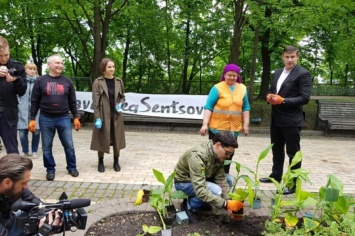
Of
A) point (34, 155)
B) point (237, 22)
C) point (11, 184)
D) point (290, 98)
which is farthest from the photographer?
point (237, 22)

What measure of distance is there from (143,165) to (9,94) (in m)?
2.71

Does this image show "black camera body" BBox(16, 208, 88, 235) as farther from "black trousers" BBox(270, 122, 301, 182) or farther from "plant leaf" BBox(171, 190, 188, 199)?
"black trousers" BBox(270, 122, 301, 182)

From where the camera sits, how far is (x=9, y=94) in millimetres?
3932

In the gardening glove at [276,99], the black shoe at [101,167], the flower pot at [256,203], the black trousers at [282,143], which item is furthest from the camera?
the black shoe at [101,167]

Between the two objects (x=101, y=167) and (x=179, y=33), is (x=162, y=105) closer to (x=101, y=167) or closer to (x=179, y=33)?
(x=101, y=167)

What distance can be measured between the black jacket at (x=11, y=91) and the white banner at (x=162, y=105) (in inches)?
246

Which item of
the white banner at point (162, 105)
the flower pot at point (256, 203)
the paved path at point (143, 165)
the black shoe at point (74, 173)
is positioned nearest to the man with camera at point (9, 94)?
the paved path at point (143, 165)

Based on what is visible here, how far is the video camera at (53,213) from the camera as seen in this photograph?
6.57 ft

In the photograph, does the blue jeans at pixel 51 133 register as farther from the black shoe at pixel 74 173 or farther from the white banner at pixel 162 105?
the white banner at pixel 162 105

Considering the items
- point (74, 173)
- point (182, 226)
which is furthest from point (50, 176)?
point (182, 226)

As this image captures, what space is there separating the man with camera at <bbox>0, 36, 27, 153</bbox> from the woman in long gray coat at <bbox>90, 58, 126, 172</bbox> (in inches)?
51.8

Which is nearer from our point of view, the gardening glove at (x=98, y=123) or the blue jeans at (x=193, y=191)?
the blue jeans at (x=193, y=191)

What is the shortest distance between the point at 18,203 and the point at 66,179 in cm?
296

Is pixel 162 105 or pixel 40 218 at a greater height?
pixel 162 105
